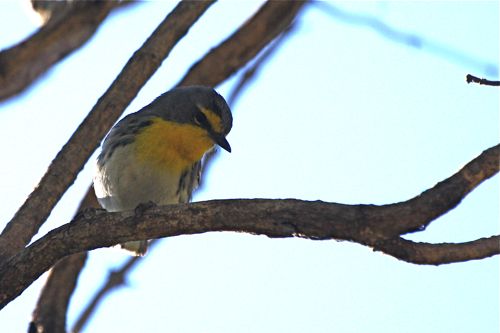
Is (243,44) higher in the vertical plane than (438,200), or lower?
higher

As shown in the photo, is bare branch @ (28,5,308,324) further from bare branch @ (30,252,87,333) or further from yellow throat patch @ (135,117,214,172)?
yellow throat patch @ (135,117,214,172)

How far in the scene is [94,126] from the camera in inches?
273

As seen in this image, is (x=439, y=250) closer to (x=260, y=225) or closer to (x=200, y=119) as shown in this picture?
(x=260, y=225)

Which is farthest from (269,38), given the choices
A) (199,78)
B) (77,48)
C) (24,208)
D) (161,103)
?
(24,208)

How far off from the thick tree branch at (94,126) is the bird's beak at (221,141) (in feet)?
2.77

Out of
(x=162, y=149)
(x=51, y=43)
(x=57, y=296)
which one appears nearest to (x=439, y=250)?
(x=162, y=149)

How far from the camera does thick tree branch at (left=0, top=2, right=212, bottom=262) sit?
6273mm

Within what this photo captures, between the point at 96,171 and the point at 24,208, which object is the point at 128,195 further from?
the point at 24,208

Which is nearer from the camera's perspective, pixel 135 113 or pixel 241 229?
pixel 241 229

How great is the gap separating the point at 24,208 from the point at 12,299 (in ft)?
3.75

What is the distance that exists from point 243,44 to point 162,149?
5.84 ft

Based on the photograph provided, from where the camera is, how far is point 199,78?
859cm

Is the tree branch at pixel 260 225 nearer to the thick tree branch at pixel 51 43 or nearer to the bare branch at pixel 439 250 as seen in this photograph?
the bare branch at pixel 439 250

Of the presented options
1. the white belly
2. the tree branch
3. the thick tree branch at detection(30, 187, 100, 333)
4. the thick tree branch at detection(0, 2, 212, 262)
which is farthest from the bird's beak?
the tree branch
